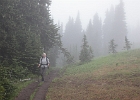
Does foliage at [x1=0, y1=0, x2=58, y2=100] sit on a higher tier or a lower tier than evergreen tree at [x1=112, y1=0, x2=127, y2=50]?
lower

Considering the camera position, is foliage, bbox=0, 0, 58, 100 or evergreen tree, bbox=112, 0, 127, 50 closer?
foliage, bbox=0, 0, 58, 100

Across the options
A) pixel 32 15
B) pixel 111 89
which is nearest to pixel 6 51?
pixel 32 15

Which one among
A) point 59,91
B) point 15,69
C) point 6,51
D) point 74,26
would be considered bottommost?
point 59,91

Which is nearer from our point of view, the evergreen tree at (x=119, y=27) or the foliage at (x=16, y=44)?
the foliage at (x=16, y=44)

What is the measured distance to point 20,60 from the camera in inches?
762

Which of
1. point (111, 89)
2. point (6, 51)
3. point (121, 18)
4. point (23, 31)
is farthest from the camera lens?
point (121, 18)

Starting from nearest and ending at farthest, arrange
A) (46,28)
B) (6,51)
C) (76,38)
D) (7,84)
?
1. (7,84)
2. (6,51)
3. (46,28)
4. (76,38)

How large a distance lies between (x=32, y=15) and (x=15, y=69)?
10677 mm

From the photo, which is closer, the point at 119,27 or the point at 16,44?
the point at 16,44

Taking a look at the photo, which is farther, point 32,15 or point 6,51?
point 32,15

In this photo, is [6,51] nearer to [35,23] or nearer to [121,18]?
[35,23]

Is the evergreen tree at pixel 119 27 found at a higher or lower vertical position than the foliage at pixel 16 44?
higher

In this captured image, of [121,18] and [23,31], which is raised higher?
[121,18]

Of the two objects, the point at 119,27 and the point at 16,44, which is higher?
the point at 119,27
